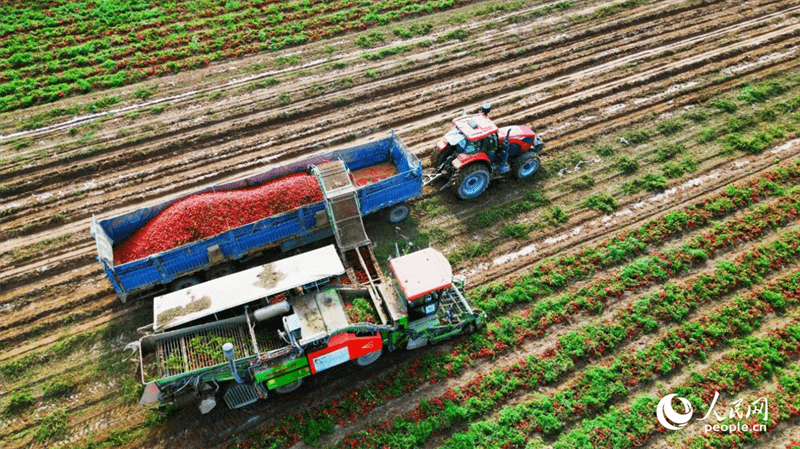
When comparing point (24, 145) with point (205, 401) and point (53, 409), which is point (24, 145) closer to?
point (53, 409)

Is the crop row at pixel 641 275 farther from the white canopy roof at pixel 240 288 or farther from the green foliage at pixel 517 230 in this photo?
the white canopy roof at pixel 240 288

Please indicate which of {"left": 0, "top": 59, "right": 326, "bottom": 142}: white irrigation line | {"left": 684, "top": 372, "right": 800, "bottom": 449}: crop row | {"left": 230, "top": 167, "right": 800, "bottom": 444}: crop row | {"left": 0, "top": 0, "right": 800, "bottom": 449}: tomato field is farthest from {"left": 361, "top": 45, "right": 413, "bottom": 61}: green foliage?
{"left": 684, "top": 372, "right": 800, "bottom": 449}: crop row

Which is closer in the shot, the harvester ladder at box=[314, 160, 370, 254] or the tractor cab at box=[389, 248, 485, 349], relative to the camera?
the tractor cab at box=[389, 248, 485, 349]

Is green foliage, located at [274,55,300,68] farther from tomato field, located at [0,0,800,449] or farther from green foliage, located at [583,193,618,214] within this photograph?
green foliage, located at [583,193,618,214]

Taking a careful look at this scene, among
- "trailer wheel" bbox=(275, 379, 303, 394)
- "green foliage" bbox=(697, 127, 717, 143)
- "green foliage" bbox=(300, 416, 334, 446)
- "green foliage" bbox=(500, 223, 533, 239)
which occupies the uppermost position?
"green foliage" bbox=(697, 127, 717, 143)

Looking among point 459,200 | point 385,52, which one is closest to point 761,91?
point 459,200

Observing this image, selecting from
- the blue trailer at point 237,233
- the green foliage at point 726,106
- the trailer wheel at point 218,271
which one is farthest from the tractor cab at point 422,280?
the green foliage at point 726,106

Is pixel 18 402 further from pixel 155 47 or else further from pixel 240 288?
pixel 155 47
